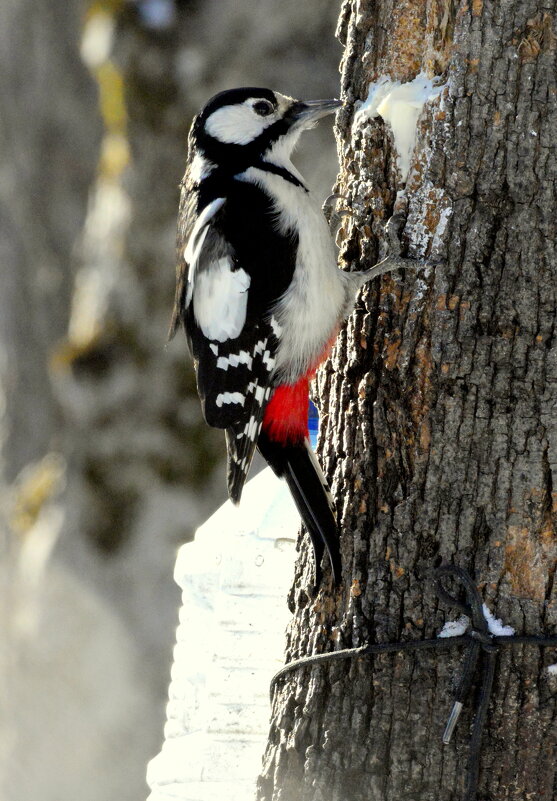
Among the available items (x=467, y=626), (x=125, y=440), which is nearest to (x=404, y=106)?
(x=467, y=626)

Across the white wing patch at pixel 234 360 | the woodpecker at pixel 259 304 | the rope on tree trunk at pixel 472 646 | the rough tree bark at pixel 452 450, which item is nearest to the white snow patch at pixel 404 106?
the rough tree bark at pixel 452 450

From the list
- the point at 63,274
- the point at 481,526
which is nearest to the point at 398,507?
the point at 481,526

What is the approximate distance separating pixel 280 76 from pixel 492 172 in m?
3.43

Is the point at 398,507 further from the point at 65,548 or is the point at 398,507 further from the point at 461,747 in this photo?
the point at 65,548

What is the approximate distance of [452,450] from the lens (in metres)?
2.25

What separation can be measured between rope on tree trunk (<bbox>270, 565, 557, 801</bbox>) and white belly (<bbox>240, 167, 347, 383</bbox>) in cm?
76

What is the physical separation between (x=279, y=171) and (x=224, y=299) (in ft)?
1.38

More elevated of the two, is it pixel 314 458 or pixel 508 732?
pixel 314 458

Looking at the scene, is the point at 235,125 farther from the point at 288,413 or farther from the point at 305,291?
the point at 288,413

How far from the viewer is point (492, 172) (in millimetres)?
2270

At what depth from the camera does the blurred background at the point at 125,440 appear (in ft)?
18.4

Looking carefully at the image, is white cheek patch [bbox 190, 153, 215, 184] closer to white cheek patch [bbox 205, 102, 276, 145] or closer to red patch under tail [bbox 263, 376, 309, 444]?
white cheek patch [bbox 205, 102, 276, 145]

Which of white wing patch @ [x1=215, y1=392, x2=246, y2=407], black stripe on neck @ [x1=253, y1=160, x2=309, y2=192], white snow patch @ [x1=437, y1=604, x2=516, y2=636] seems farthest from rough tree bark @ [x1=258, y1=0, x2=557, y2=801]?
black stripe on neck @ [x1=253, y1=160, x2=309, y2=192]

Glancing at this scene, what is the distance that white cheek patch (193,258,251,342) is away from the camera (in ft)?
9.20
